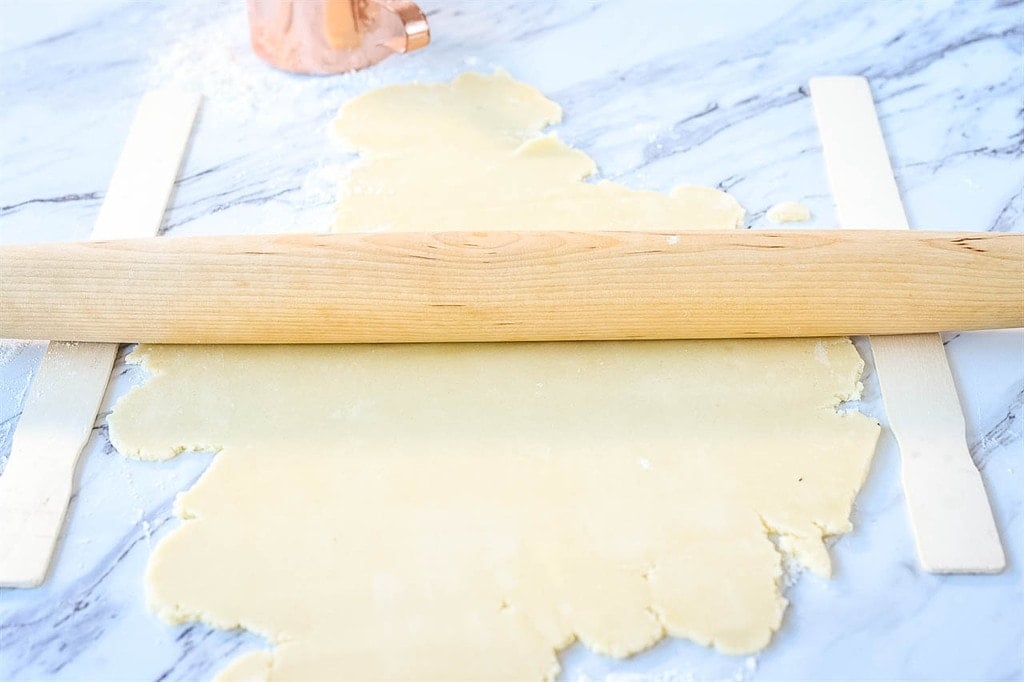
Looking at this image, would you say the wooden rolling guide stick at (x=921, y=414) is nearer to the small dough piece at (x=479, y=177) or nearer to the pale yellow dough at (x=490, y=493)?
the pale yellow dough at (x=490, y=493)

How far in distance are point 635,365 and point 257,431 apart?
42 cm

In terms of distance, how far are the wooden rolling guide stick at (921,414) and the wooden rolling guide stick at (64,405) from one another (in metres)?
0.86

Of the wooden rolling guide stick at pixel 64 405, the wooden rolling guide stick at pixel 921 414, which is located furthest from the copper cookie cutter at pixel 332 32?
the wooden rolling guide stick at pixel 921 414

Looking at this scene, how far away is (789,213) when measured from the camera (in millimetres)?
1321

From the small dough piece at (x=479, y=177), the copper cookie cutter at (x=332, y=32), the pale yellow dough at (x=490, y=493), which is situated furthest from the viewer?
the copper cookie cutter at (x=332, y=32)

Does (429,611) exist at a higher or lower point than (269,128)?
lower

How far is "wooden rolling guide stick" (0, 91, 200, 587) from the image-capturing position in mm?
1004

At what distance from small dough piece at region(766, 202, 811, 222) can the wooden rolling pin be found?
200 mm

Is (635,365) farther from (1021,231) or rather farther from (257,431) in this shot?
(1021,231)

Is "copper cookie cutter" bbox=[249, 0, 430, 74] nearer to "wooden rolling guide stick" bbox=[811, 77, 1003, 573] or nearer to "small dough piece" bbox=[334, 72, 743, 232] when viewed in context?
"small dough piece" bbox=[334, 72, 743, 232]

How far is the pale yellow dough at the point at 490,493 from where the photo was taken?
940mm

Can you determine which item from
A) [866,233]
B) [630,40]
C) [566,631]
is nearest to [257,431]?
[566,631]

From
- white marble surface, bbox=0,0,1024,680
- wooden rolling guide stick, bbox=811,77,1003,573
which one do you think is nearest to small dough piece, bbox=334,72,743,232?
white marble surface, bbox=0,0,1024,680

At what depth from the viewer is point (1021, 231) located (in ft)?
4.26
